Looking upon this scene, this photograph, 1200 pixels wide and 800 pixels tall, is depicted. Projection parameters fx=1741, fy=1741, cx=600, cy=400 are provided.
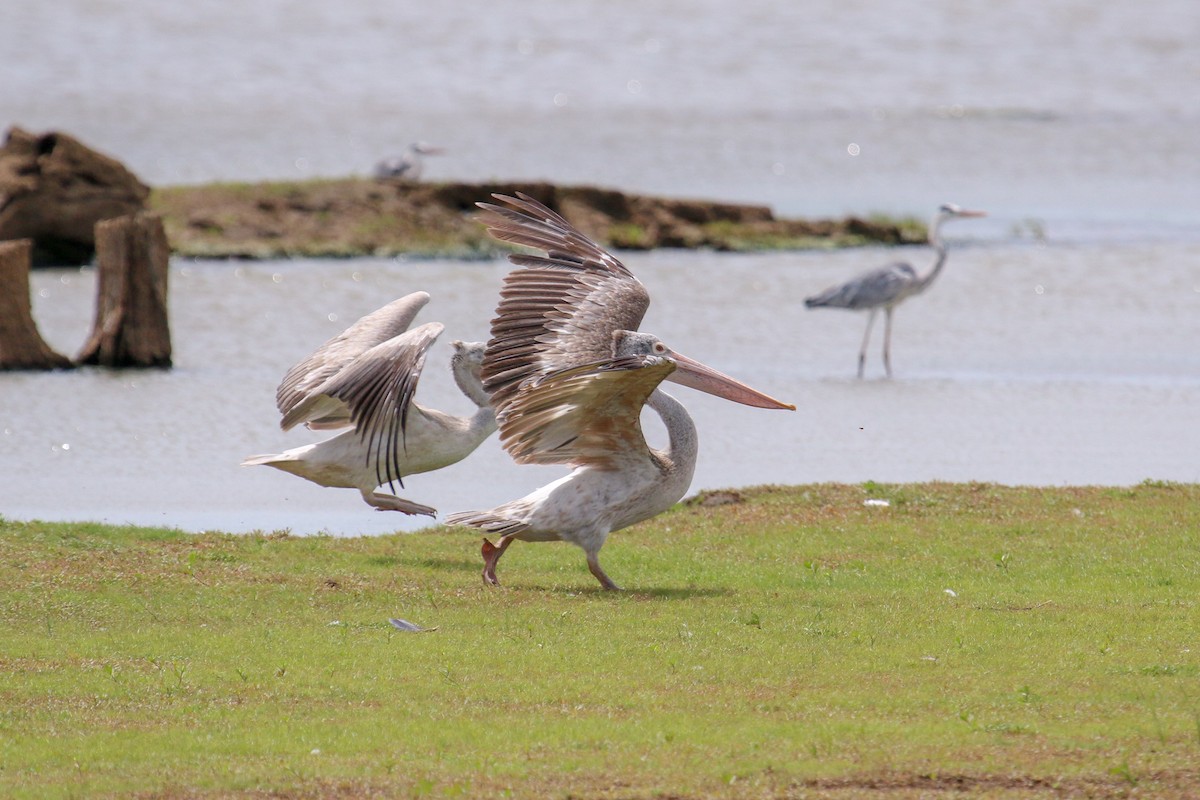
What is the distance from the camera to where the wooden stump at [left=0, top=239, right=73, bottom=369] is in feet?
52.4

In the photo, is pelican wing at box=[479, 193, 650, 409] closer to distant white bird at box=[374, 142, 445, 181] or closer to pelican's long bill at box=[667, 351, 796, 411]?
pelican's long bill at box=[667, 351, 796, 411]

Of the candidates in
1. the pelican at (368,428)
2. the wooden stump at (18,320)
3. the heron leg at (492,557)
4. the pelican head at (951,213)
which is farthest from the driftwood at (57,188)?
the heron leg at (492,557)

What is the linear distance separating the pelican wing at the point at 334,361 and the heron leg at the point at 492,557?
62.6 inches

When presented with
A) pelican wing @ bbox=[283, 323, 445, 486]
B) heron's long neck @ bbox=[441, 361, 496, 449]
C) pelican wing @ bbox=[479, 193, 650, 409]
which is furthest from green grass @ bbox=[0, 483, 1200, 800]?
pelican wing @ bbox=[479, 193, 650, 409]

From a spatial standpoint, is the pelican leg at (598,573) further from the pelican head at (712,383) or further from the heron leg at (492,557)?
the pelican head at (712,383)

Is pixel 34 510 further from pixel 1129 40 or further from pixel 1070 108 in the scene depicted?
pixel 1129 40

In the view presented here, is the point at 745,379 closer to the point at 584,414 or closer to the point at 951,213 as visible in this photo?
the point at 951,213

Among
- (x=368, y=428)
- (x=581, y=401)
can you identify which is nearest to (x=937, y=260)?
(x=368, y=428)

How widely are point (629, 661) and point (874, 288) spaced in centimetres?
1250

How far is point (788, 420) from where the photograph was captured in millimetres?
15078

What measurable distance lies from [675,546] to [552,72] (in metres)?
39.1

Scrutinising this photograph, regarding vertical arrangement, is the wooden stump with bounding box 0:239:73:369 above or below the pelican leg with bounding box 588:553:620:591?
below

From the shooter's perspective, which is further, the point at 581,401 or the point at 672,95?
the point at 672,95

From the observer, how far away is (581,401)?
8.44m
